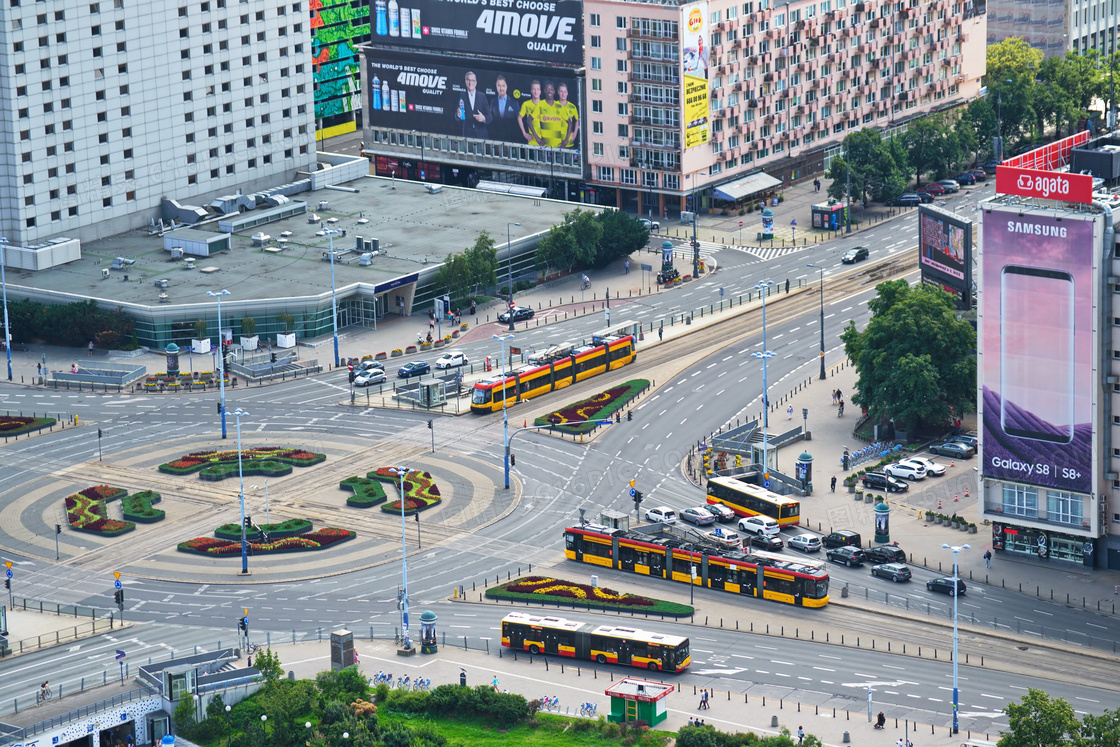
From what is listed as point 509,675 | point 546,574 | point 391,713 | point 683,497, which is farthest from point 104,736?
point 683,497

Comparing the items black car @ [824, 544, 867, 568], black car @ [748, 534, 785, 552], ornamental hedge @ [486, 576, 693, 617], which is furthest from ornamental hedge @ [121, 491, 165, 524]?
black car @ [824, 544, 867, 568]

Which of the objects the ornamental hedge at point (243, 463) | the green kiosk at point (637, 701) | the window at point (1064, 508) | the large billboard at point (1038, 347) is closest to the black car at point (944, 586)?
the window at point (1064, 508)

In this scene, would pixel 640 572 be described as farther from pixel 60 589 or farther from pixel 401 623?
pixel 60 589

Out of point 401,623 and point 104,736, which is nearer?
point 104,736

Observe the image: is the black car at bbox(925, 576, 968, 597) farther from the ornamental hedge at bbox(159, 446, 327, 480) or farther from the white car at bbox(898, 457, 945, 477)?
the ornamental hedge at bbox(159, 446, 327, 480)

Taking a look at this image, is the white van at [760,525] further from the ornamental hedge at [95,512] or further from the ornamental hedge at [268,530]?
the ornamental hedge at [95,512]

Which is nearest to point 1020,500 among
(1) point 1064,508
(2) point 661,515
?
(1) point 1064,508

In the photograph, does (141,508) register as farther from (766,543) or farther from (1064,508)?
(1064,508)
